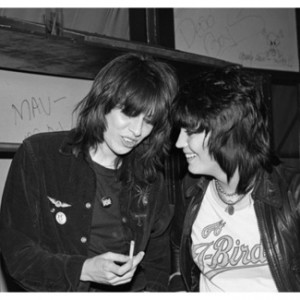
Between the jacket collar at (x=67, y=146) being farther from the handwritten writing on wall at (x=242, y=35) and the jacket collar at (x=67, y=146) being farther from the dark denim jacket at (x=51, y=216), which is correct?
the handwritten writing on wall at (x=242, y=35)

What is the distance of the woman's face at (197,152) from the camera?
1.68 metres

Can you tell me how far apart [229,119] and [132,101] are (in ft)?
1.10

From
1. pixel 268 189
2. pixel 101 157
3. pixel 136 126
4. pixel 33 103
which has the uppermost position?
pixel 33 103

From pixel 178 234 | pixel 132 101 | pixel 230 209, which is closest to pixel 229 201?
pixel 230 209

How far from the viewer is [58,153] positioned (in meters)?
1.68

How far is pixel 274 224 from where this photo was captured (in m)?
1.66

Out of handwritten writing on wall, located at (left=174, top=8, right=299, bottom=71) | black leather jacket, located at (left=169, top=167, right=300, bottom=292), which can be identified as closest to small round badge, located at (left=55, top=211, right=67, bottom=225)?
black leather jacket, located at (left=169, top=167, right=300, bottom=292)

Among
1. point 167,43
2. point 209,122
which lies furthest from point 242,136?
point 167,43

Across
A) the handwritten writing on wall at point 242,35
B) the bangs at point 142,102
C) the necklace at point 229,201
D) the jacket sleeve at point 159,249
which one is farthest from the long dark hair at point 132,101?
the handwritten writing on wall at point 242,35

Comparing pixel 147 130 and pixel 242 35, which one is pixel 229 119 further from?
pixel 242 35

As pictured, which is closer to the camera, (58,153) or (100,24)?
(58,153)

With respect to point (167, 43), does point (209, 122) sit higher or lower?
lower
